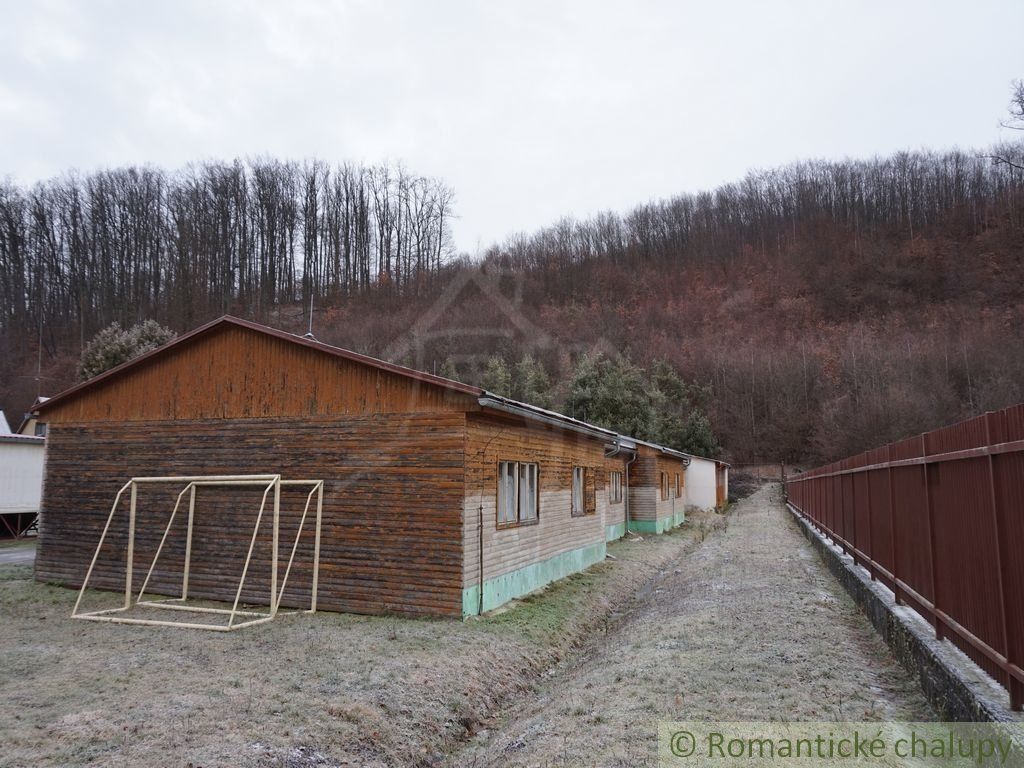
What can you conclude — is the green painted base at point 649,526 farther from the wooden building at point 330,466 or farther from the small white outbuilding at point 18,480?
the small white outbuilding at point 18,480

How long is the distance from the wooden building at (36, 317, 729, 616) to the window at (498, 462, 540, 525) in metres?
0.03

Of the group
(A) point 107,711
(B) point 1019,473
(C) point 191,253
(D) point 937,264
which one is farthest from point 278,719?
(D) point 937,264

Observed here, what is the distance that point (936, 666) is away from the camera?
4.50 m

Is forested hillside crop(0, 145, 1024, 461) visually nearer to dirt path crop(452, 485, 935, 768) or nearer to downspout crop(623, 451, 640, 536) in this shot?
downspout crop(623, 451, 640, 536)

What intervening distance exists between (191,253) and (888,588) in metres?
53.8

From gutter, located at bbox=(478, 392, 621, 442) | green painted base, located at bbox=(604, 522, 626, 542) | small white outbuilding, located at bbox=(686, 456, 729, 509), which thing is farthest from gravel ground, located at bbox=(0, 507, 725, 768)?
small white outbuilding, located at bbox=(686, 456, 729, 509)

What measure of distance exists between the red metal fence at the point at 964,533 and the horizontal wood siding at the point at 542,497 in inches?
195

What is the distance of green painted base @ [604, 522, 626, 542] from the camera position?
62.1 feet

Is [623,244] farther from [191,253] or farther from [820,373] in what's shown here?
[191,253]

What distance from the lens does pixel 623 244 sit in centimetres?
6869

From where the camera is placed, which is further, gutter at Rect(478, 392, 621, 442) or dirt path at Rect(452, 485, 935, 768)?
gutter at Rect(478, 392, 621, 442)

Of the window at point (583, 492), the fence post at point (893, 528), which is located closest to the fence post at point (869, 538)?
the fence post at point (893, 528)

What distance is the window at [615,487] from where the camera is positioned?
62.5 feet

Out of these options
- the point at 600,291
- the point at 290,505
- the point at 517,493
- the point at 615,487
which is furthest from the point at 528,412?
the point at 600,291
